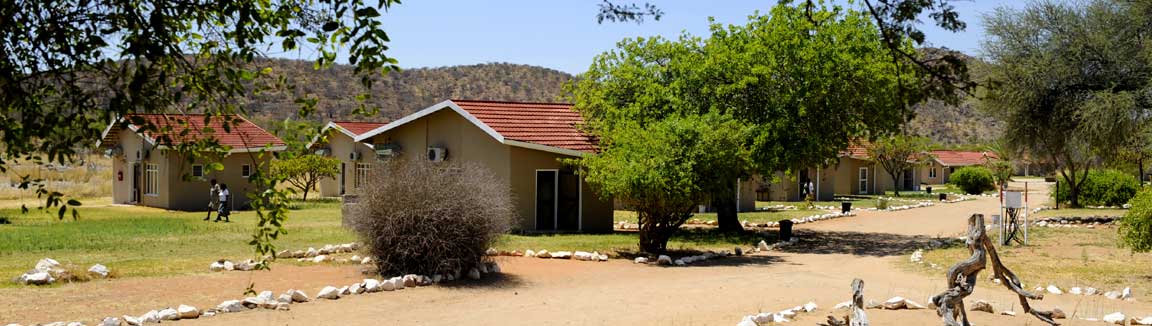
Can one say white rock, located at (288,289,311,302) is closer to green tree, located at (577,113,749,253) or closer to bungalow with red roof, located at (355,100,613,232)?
green tree, located at (577,113,749,253)

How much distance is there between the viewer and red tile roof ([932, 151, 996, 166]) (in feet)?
222

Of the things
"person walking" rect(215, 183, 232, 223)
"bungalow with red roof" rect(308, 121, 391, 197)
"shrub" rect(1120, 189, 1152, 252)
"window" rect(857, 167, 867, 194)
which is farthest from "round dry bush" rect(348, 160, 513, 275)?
"window" rect(857, 167, 867, 194)

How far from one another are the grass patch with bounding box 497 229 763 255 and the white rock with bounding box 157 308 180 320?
286 inches

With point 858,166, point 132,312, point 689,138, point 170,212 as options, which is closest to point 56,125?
point 132,312

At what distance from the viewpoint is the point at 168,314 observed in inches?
400

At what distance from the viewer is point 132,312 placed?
10578mm

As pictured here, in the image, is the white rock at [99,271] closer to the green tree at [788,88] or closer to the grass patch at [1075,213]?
the green tree at [788,88]

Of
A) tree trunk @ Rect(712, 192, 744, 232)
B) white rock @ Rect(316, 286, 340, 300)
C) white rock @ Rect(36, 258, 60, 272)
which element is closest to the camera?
white rock @ Rect(316, 286, 340, 300)

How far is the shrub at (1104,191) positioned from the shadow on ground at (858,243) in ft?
57.1

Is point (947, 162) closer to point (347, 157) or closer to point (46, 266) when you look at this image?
point (347, 157)

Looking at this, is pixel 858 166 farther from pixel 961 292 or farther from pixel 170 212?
pixel 961 292

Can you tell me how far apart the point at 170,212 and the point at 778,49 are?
19540mm

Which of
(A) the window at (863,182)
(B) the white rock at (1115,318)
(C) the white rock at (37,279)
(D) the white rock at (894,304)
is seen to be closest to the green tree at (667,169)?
(D) the white rock at (894,304)

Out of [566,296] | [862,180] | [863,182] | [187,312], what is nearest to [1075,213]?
[862,180]
